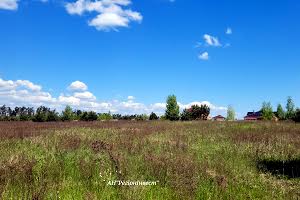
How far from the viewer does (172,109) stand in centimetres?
5728

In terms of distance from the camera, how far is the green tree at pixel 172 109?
5694cm

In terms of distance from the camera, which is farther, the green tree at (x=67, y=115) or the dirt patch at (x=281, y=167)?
the green tree at (x=67, y=115)

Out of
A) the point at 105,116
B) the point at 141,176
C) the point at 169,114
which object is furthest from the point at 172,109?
the point at 141,176

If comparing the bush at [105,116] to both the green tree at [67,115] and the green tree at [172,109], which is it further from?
the green tree at [172,109]

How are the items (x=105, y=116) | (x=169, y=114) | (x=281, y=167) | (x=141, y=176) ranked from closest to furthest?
(x=141, y=176) < (x=281, y=167) < (x=169, y=114) < (x=105, y=116)

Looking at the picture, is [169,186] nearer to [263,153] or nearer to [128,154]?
[128,154]

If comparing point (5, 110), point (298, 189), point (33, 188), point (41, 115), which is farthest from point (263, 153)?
point (5, 110)

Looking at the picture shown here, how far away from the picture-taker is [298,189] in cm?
731

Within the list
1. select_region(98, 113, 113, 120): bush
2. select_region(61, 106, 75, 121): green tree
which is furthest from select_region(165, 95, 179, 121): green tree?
select_region(98, 113, 113, 120): bush

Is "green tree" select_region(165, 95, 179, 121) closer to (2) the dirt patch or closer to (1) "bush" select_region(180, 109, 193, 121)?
(1) "bush" select_region(180, 109, 193, 121)

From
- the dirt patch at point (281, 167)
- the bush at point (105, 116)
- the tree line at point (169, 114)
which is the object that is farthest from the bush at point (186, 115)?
the dirt patch at point (281, 167)

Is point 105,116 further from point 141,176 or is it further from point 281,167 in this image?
point 141,176

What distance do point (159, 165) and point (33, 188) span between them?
118 inches

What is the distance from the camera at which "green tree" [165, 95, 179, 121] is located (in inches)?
2242
